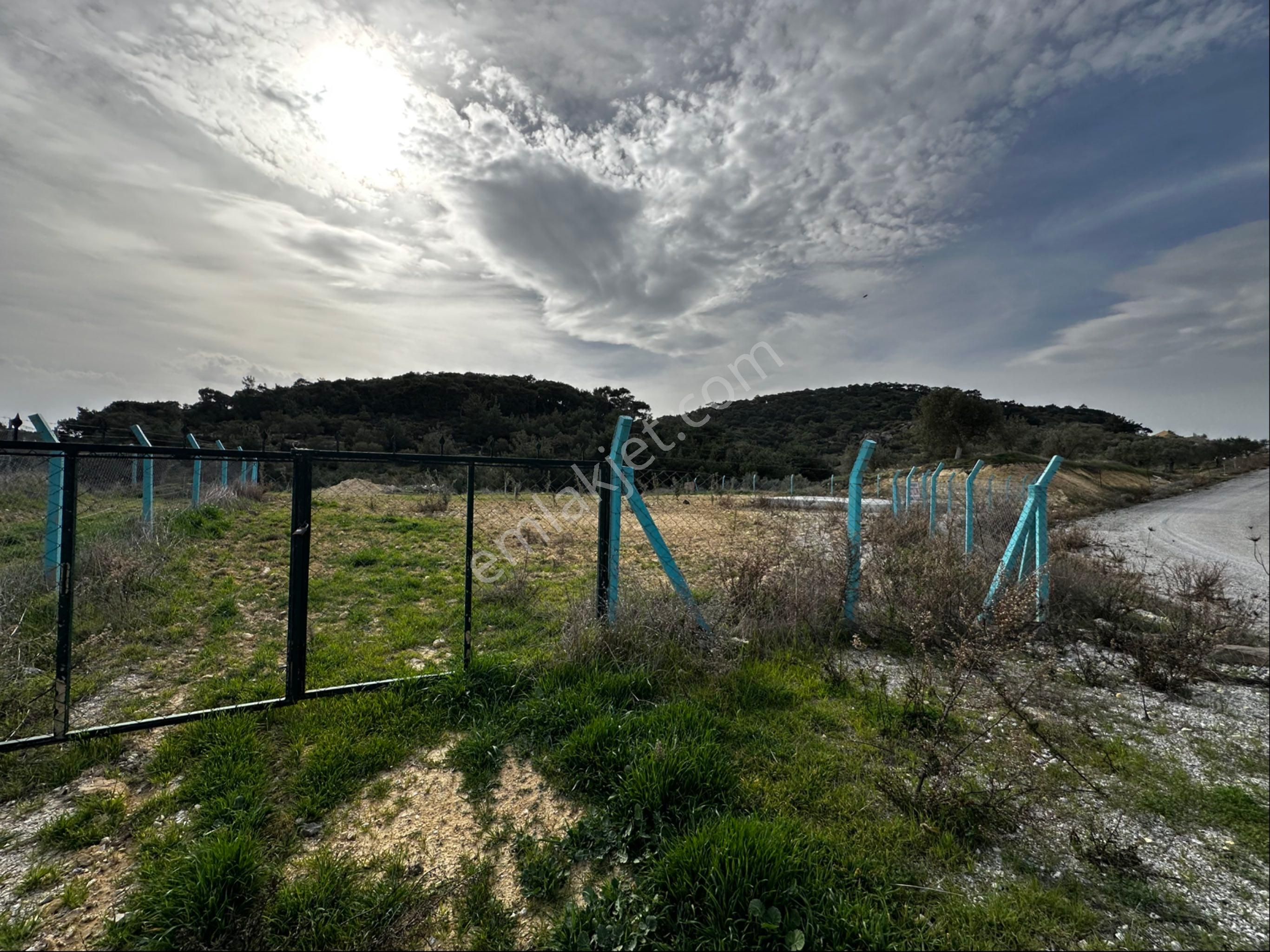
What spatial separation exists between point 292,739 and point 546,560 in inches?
187

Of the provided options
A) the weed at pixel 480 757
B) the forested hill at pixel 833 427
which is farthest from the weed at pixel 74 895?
the forested hill at pixel 833 427

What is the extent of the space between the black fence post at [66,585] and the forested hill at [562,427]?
1516cm

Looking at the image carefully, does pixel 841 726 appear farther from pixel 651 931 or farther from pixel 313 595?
pixel 313 595

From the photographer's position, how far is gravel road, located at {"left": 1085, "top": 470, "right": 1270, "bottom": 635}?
7801 mm

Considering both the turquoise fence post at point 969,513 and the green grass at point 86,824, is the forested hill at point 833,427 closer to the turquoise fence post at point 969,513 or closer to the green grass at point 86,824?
the turquoise fence post at point 969,513

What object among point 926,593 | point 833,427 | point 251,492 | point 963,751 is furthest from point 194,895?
point 833,427

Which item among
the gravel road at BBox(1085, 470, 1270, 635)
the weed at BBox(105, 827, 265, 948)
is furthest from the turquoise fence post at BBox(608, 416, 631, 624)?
the gravel road at BBox(1085, 470, 1270, 635)

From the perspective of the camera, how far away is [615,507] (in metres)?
4.25

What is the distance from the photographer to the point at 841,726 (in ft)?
10.6

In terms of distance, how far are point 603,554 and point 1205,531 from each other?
17025mm

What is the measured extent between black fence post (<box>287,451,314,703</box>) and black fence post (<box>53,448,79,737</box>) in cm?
99

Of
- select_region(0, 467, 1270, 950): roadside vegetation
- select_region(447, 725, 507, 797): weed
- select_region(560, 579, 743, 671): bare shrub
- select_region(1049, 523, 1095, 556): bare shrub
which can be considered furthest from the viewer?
select_region(1049, 523, 1095, 556): bare shrub

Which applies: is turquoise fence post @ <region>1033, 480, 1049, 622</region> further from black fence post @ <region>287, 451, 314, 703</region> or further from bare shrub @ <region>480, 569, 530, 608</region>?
black fence post @ <region>287, 451, 314, 703</region>

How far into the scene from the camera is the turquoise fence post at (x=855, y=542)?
15.9 ft
